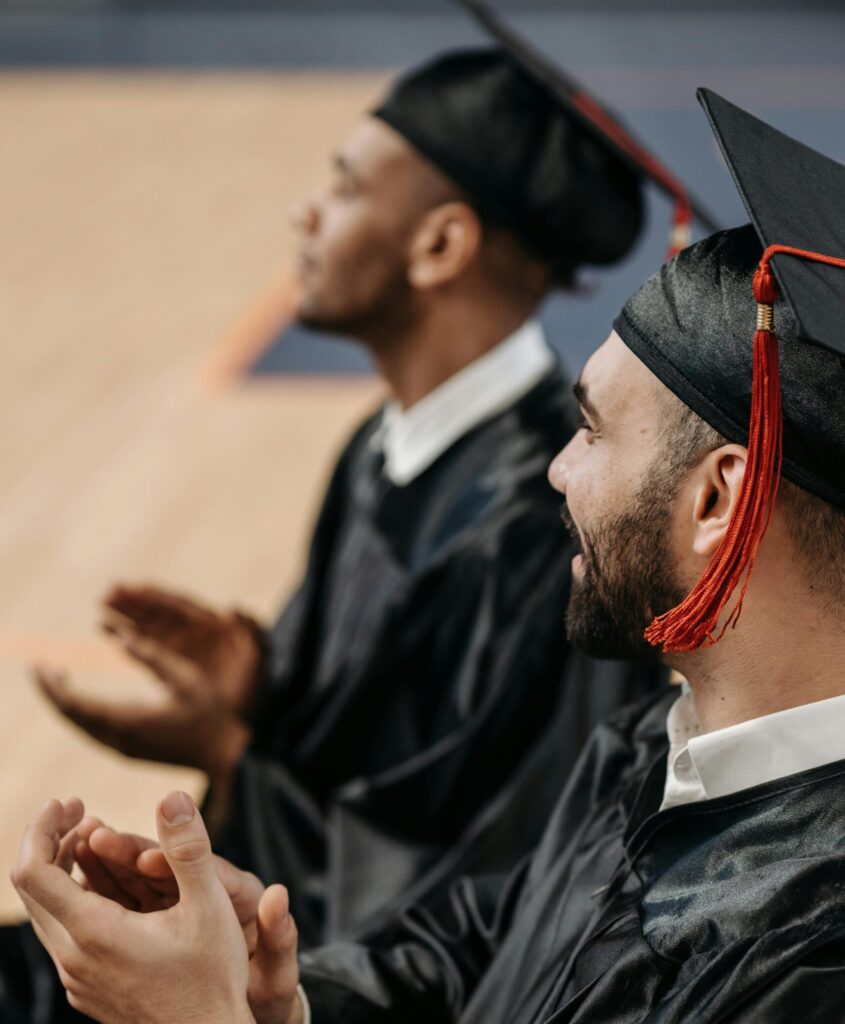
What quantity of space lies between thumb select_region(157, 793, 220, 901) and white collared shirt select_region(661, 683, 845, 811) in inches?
15.3

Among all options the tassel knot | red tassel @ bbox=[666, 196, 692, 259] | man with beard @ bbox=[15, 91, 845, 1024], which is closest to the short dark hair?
man with beard @ bbox=[15, 91, 845, 1024]

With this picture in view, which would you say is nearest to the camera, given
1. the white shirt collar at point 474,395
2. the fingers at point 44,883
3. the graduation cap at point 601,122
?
the fingers at point 44,883

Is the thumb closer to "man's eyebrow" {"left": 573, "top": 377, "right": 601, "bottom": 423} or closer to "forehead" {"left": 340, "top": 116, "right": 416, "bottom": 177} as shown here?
"man's eyebrow" {"left": 573, "top": 377, "right": 601, "bottom": 423}

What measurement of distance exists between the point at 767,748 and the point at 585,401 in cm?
33

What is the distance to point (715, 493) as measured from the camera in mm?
1289

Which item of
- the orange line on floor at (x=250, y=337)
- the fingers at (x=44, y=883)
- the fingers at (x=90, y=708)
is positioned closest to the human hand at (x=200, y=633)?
the fingers at (x=90, y=708)

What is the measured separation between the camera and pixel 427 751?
214cm

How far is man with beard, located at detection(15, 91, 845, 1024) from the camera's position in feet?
3.94

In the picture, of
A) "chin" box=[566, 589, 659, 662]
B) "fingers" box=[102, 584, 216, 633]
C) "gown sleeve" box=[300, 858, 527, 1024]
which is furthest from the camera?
"fingers" box=[102, 584, 216, 633]

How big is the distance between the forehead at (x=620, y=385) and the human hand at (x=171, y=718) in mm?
1038

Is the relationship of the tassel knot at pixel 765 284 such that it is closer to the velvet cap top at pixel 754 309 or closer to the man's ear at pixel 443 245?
the velvet cap top at pixel 754 309

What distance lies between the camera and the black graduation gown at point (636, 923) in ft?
3.87

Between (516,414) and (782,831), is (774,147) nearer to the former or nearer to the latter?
(782,831)

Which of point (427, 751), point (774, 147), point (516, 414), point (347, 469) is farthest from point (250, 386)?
point (774, 147)
